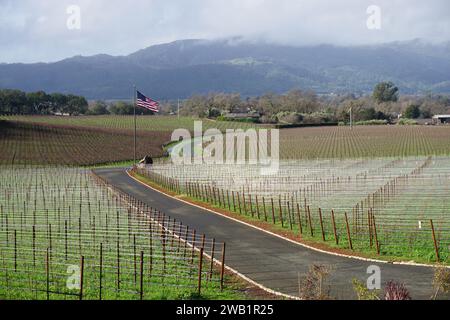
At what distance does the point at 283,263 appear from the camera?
67.6 feet

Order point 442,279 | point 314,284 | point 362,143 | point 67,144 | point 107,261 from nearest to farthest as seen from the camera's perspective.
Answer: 1. point 314,284
2. point 442,279
3. point 107,261
4. point 67,144
5. point 362,143

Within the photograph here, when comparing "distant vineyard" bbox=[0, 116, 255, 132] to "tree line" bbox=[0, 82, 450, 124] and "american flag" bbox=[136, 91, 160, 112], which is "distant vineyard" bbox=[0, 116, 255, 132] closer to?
"tree line" bbox=[0, 82, 450, 124]

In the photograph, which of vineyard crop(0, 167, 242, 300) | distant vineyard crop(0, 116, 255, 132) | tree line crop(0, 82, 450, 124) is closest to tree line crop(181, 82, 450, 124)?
tree line crop(0, 82, 450, 124)

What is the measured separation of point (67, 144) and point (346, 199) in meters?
65.0

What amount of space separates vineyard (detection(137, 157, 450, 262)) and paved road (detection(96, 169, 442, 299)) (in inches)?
55.4

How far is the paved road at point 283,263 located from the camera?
17172 mm

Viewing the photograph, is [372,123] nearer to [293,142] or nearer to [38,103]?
[293,142]

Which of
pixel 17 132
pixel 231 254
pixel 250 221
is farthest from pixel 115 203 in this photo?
pixel 17 132

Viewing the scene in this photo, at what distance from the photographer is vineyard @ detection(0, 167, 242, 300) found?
16094mm

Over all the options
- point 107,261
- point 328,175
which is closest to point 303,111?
point 328,175

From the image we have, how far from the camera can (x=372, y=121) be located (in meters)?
151

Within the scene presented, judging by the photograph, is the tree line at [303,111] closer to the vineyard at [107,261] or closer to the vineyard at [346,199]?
the vineyard at [346,199]
